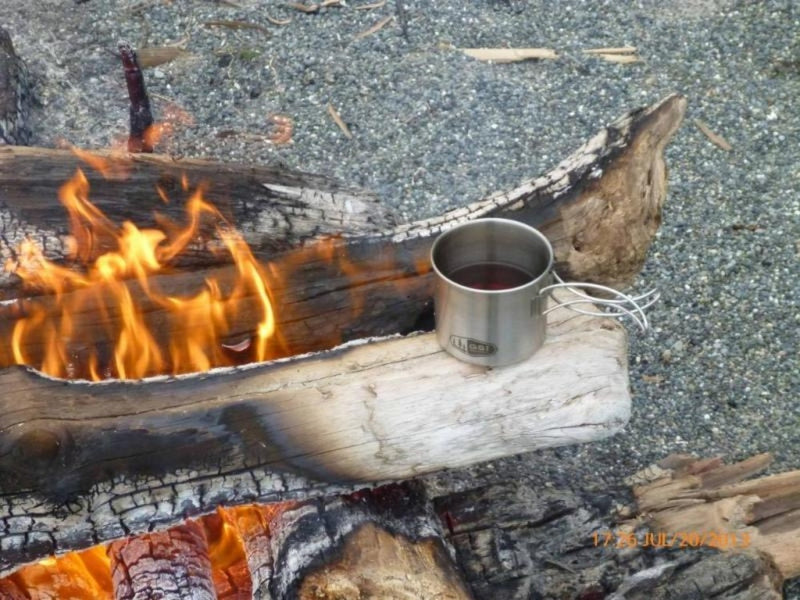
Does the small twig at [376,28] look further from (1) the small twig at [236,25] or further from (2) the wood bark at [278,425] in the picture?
(2) the wood bark at [278,425]

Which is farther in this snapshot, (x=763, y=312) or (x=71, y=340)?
(x=763, y=312)

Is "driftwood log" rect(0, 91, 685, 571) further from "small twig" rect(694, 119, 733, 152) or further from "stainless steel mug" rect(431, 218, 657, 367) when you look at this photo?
"small twig" rect(694, 119, 733, 152)

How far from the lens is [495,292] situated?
2.19 m

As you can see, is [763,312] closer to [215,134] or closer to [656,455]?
[656,455]

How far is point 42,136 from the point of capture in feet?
15.3

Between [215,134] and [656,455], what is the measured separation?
2.66 metres

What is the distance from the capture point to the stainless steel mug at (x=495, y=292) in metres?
2.24

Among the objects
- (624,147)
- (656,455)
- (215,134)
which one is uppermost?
(624,147)

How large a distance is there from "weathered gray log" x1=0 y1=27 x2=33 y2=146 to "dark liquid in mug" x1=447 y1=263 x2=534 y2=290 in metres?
2.61

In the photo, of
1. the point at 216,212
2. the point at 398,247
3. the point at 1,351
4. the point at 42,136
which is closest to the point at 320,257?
the point at 398,247

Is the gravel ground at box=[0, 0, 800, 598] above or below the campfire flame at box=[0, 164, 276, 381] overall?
below

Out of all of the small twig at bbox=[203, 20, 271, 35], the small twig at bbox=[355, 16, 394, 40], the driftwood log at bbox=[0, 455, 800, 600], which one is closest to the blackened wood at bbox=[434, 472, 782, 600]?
the driftwood log at bbox=[0, 455, 800, 600]

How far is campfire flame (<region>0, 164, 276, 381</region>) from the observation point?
2.55 m
